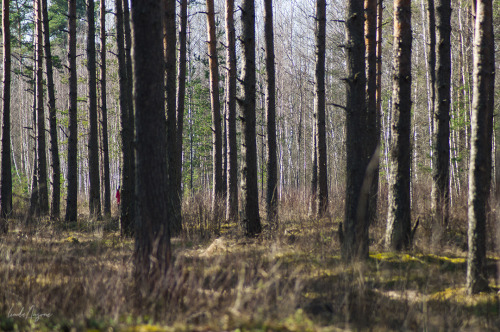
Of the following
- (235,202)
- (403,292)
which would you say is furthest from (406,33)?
(235,202)

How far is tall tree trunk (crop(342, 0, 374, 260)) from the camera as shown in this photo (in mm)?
6203

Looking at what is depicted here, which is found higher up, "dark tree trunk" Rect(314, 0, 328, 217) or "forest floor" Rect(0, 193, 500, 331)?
"dark tree trunk" Rect(314, 0, 328, 217)

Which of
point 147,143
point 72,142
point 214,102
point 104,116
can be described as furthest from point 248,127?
point 104,116

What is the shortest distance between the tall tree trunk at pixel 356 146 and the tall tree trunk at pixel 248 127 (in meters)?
2.46

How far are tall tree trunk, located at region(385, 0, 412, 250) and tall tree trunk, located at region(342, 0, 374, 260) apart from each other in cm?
93

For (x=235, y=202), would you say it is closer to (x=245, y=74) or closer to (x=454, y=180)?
(x=245, y=74)

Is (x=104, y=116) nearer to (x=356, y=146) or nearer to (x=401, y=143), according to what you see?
(x=356, y=146)

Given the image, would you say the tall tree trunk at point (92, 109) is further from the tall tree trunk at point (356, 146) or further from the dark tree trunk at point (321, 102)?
the tall tree trunk at point (356, 146)

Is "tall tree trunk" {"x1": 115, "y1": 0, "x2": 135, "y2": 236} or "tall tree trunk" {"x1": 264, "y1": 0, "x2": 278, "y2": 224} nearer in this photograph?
"tall tree trunk" {"x1": 115, "y1": 0, "x2": 135, "y2": 236}

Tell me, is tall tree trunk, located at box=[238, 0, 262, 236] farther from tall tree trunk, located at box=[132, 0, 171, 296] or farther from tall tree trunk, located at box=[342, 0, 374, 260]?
tall tree trunk, located at box=[132, 0, 171, 296]

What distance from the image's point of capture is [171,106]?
362 inches

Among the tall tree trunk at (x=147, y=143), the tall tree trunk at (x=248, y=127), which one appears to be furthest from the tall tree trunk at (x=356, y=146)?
the tall tree trunk at (x=147, y=143)

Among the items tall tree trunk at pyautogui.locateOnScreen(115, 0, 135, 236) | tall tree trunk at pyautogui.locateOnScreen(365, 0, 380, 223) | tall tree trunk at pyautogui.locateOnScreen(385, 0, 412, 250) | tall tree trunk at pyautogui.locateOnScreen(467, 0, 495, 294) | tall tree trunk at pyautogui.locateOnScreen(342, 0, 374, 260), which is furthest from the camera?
tall tree trunk at pyautogui.locateOnScreen(365, 0, 380, 223)

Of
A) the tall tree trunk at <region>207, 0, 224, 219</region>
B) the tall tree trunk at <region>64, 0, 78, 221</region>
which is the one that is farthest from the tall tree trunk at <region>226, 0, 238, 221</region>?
the tall tree trunk at <region>64, 0, 78, 221</region>
